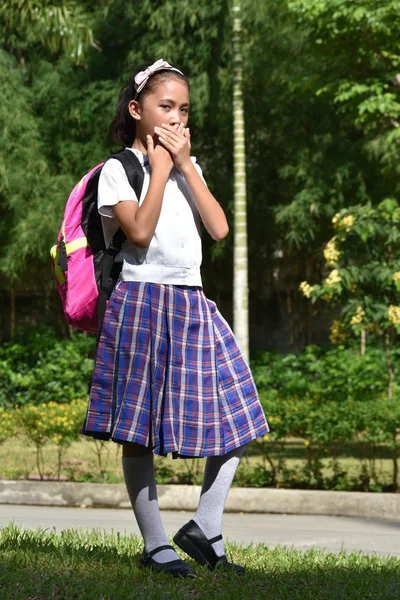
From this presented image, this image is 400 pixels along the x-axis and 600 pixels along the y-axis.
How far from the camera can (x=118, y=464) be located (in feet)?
37.3

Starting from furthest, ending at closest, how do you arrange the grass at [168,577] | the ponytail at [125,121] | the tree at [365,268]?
the tree at [365,268]
the ponytail at [125,121]
the grass at [168,577]

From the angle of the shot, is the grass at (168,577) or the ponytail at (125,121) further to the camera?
the ponytail at (125,121)

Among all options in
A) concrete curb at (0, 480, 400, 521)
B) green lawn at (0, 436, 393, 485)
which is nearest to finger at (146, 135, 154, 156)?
concrete curb at (0, 480, 400, 521)

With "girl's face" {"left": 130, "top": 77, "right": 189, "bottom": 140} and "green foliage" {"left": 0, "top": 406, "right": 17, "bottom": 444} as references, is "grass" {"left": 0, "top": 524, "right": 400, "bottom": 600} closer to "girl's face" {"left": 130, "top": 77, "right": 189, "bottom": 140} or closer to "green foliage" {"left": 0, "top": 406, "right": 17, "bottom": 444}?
A: "girl's face" {"left": 130, "top": 77, "right": 189, "bottom": 140}

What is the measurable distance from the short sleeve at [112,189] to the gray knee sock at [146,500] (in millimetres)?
953

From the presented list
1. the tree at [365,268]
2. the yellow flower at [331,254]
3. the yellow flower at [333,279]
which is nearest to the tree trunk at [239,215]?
the tree at [365,268]

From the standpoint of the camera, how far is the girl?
13.2 ft

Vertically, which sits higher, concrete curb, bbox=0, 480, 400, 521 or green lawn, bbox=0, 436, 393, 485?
green lawn, bbox=0, 436, 393, 485

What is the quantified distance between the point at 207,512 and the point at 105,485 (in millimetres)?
5421

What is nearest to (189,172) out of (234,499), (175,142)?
(175,142)

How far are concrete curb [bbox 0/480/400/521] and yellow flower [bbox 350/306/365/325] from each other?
2965 mm

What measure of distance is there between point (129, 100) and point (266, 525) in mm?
4745

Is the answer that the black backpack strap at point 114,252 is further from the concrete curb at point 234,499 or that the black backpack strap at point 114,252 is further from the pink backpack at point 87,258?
the concrete curb at point 234,499

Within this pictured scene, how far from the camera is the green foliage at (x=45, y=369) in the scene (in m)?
17.8
